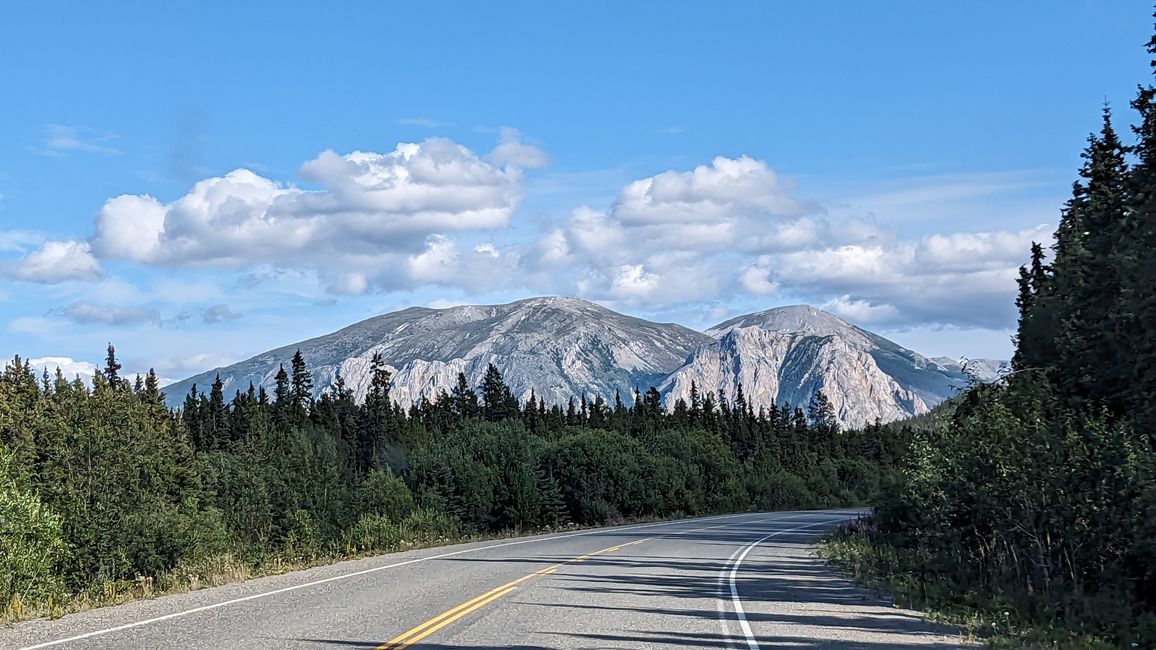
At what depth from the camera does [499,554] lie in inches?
1061

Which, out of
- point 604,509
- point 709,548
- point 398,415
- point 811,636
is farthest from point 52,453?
point 398,415

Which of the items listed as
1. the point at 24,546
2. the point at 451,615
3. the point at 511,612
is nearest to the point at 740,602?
the point at 511,612

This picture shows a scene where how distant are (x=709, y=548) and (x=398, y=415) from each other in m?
85.3

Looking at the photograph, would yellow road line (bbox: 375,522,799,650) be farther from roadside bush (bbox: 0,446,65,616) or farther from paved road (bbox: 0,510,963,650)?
roadside bush (bbox: 0,446,65,616)

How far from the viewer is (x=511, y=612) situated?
14.4 m

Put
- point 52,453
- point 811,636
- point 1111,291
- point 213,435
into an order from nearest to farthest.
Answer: point 811,636 < point 1111,291 < point 52,453 < point 213,435

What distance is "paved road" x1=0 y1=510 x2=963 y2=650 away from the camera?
11938 millimetres

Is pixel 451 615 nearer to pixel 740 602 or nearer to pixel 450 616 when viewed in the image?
pixel 450 616

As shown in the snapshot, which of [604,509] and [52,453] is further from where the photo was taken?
[604,509]

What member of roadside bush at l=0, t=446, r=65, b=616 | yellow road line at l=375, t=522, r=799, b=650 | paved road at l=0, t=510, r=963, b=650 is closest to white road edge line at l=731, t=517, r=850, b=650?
paved road at l=0, t=510, r=963, b=650

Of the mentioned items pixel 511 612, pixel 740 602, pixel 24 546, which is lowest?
pixel 740 602

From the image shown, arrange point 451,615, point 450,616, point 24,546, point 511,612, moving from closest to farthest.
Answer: point 450,616
point 451,615
point 511,612
point 24,546

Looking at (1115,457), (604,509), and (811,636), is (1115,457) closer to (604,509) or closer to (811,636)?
(811,636)

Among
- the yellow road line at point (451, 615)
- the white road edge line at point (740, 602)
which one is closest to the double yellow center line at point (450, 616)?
the yellow road line at point (451, 615)
